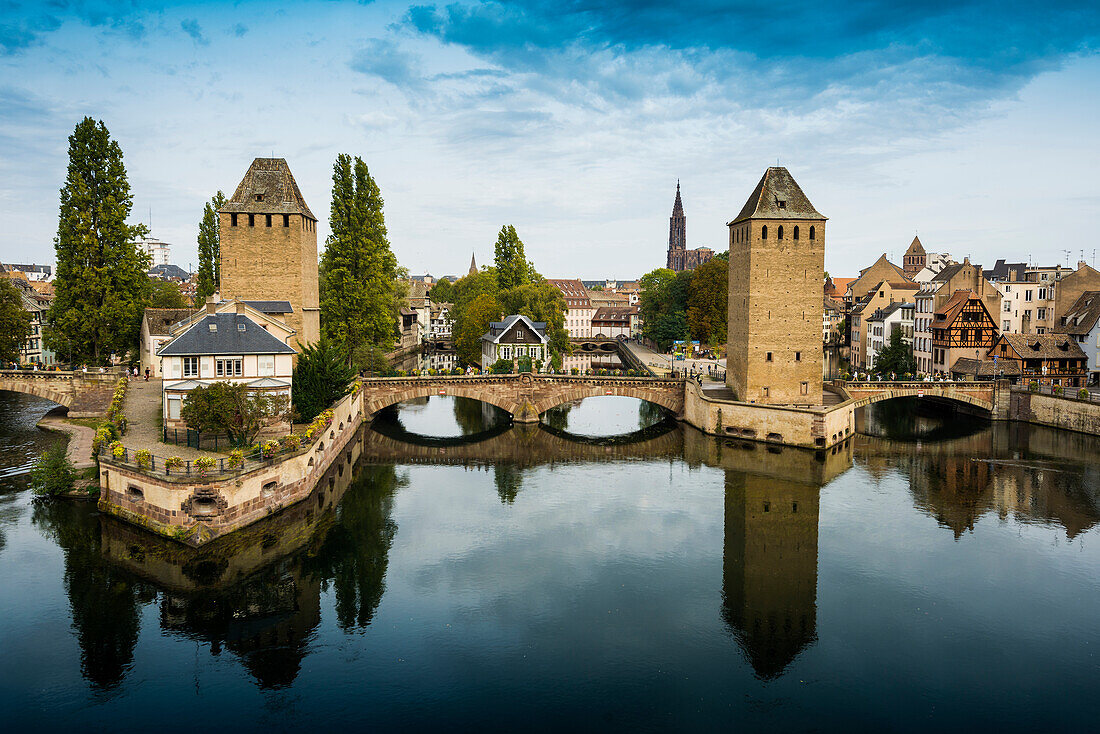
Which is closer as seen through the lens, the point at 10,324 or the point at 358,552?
the point at 358,552

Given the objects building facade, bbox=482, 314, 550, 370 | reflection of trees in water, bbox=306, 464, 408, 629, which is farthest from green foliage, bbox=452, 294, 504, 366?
reflection of trees in water, bbox=306, 464, 408, 629

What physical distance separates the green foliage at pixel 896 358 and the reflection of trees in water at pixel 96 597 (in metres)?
63.1

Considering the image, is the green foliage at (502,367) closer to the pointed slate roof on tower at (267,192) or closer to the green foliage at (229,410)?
the pointed slate roof on tower at (267,192)

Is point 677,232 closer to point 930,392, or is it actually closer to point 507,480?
point 930,392

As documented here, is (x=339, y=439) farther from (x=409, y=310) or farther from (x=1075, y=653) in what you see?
(x=409, y=310)

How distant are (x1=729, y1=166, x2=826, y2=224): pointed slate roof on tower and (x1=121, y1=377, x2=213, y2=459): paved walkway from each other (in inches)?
1360

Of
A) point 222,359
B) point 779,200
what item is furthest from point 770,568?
point 779,200

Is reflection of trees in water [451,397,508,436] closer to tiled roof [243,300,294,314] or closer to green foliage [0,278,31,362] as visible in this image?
tiled roof [243,300,294,314]

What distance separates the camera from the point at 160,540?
2669cm

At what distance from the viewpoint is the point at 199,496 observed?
86.6 ft

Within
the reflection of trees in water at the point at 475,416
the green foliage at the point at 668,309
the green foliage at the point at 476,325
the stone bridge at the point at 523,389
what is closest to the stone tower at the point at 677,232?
the green foliage at the point at 668,309

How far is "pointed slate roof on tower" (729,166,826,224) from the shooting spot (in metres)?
46.9

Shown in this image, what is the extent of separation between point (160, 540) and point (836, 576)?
23884 mm

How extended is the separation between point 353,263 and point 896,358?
159 feet
